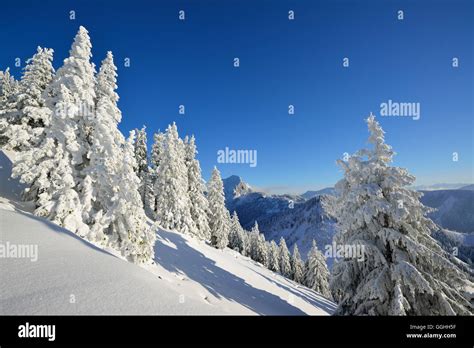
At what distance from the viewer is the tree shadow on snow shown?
1941cm

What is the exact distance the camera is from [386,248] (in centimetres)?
1329

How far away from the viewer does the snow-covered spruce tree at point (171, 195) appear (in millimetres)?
37594

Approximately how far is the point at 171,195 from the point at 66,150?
22885mm

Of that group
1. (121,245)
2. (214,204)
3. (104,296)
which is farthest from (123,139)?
(214,204)

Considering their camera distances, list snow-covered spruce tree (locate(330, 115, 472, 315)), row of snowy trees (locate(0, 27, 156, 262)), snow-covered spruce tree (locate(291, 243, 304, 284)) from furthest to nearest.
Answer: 1. snow-covered spruce tree (locate(291, 243, 304, 284))
2. row of snowy trees (locate(0, 27, 156, 262))
3. snow-covered spruce tree (locate(330, 115, 472, 315))

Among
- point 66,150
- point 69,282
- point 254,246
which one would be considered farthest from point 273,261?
point 69,282

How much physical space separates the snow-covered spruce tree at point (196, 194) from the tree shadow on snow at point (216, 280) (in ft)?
43.9

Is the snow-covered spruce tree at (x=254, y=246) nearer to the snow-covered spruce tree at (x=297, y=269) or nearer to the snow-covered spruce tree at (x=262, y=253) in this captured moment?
the snow-covered spruce tree at (x=262, y=253)

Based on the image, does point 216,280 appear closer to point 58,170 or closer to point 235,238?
point 58,170

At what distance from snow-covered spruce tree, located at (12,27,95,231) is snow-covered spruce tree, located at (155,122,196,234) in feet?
70.7

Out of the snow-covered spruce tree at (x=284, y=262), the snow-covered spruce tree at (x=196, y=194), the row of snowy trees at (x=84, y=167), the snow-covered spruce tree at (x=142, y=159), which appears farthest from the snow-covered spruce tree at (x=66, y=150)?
the snow-covered spruce tree at (x=284, y=262)

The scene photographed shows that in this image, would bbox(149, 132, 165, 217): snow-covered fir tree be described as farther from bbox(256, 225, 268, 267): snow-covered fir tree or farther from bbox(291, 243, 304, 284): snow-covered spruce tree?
bbox(291, 243, 304, 284): snow-covered spruce tree

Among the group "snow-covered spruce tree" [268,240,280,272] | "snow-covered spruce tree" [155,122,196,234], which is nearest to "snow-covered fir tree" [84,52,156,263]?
"snow-covered spruce tree" [155,122,196,234]
